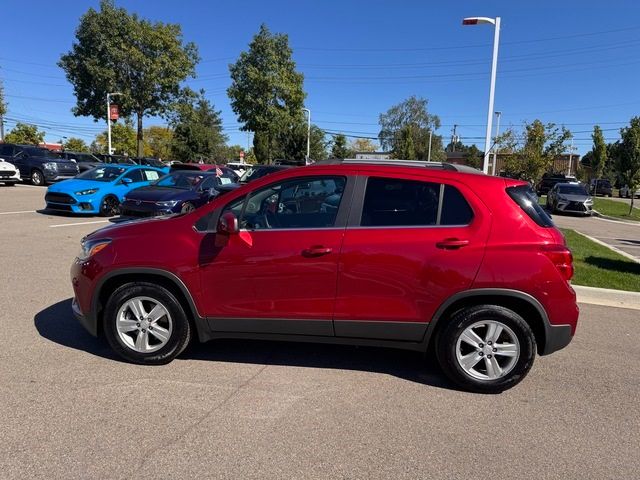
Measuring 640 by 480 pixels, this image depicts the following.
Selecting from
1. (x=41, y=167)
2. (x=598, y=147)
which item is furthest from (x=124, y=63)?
(x=598, y=147)

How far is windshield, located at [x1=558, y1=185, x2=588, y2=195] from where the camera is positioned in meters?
23.2

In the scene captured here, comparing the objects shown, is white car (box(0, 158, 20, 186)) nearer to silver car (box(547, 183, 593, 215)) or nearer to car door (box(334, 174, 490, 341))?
car door (box(334, 174, 490, 341))

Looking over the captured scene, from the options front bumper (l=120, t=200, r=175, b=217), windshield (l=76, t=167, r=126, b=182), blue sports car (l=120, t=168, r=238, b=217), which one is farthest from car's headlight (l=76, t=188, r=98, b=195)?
front bumper (l=120, t=200, r=175, b=217)

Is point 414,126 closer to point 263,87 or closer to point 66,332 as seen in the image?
point 263,87

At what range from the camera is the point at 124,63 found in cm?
4091

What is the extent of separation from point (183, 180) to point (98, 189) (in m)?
2.39

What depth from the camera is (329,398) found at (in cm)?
365

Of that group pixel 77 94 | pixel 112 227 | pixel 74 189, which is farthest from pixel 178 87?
pixel 112 227

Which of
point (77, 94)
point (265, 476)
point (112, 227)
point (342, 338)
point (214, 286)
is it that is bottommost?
point (265, 476)

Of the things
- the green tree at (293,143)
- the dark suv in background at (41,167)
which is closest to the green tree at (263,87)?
the green tree at (293,143)

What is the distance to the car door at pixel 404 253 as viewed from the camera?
366cm

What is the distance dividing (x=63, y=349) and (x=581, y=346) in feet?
16.5

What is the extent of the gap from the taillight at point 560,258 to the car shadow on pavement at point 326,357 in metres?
1.26

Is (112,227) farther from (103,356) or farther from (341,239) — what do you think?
(341,239)
